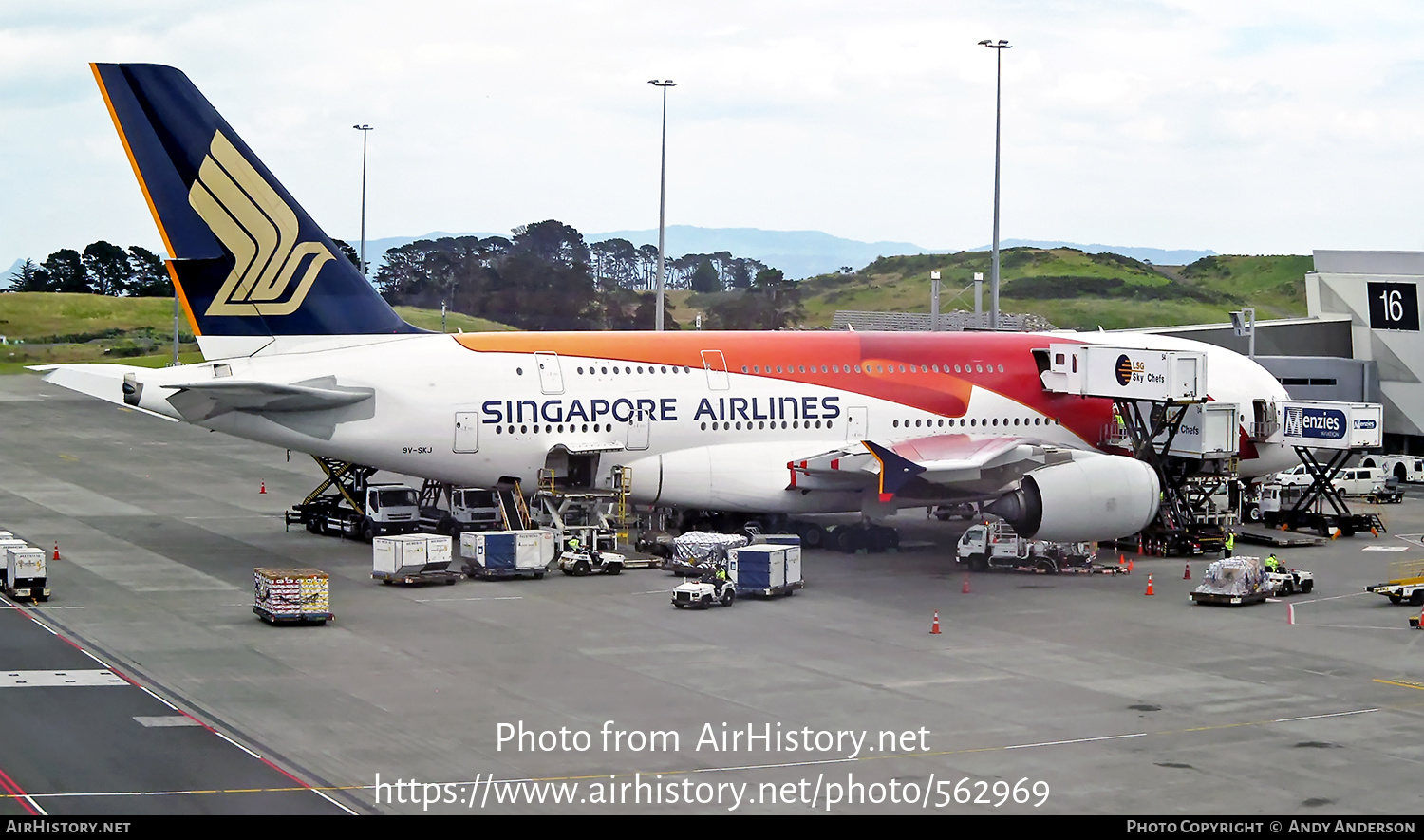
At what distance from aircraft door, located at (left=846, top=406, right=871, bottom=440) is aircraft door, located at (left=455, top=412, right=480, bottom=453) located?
9.14 m

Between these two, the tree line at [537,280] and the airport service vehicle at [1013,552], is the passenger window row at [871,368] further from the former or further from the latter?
the tree line at [537,280]

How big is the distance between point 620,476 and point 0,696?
17454mm

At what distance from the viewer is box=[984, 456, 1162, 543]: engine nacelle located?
35.6 m

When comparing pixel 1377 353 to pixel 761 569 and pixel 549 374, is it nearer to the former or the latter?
pixel 549 374

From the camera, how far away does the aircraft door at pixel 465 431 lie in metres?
37.2

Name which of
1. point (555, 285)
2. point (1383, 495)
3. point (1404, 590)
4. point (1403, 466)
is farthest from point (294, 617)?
point (555, 285)

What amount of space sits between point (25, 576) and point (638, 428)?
14017mm

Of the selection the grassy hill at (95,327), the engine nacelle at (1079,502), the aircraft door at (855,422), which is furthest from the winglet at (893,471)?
the grassy hill at (95,327)

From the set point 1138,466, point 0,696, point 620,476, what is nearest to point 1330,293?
point 1138,466

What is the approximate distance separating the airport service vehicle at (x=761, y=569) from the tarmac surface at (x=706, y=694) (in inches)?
21.9

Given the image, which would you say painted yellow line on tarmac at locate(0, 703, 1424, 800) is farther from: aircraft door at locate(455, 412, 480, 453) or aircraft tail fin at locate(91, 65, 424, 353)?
aircraft tail fin at locate(91, 65, 424, 353)

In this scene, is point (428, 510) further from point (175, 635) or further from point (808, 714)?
point (808, 714)

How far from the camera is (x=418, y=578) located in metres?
33.6
